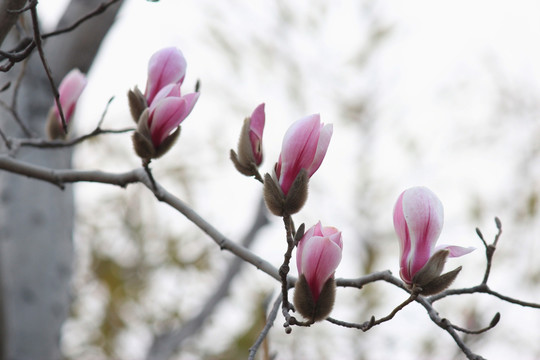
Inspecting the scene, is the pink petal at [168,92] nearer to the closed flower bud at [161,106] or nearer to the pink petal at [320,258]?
the closed flower bud at [161,106]

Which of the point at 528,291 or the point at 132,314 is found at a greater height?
the point at 528,291

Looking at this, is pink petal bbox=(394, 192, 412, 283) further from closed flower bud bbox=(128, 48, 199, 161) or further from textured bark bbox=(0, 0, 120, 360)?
textured bark bbox=(0, 0, 120, 360)

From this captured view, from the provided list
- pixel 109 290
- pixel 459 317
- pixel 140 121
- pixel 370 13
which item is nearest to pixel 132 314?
pixel 109 290

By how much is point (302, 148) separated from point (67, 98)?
395mm

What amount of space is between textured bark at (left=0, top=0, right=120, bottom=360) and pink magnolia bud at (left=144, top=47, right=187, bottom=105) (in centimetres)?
83

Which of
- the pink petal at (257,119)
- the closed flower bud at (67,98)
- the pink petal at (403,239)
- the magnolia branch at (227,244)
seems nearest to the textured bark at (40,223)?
the closed flower bud at (67,98)

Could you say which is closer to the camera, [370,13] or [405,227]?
[405,227]

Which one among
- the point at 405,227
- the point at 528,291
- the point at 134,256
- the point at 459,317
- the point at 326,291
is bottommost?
the point at 326,291

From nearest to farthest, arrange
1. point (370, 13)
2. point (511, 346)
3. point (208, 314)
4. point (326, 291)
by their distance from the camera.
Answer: point (326, 291) < point (208, 314) < point (511, 346) < point (370, 13)

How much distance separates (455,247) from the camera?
62cm

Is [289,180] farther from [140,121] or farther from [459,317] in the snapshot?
[459,317]

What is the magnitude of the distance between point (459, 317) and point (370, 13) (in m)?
2.03

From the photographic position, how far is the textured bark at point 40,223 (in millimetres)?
1495

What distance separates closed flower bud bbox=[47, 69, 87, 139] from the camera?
2.82ft
